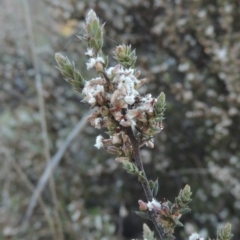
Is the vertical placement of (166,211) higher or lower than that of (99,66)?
lower

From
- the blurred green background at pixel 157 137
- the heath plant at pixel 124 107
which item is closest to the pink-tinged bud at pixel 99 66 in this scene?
the heath plant at pixel 124 107

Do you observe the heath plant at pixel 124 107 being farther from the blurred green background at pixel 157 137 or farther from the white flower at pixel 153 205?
the blurred green background at pixel 157 137

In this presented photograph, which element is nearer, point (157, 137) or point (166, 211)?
point (166, 211)

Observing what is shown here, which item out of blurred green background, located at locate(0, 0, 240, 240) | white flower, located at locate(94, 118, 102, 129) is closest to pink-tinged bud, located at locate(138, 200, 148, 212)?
white flower, located at locate(94, 118, 102, 129)

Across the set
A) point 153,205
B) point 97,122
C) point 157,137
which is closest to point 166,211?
point 153,205

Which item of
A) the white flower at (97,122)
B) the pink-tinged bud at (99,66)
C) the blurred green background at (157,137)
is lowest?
the white flower at (97,122)

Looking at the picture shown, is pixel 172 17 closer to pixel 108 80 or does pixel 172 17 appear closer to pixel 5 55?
pixel 5 55

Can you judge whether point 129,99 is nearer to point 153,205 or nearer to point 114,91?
point 114,91
